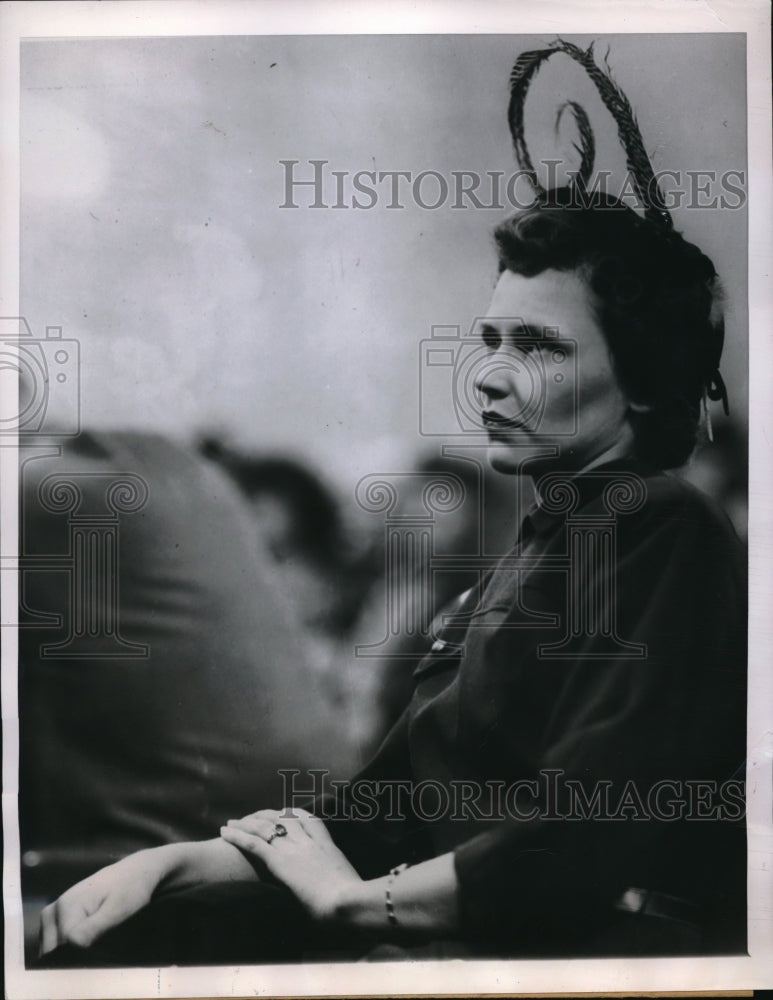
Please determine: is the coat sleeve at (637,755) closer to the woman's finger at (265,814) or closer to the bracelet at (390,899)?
the bracelet at (390,899)

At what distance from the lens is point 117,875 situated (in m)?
1.20

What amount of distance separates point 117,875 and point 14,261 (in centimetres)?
102
